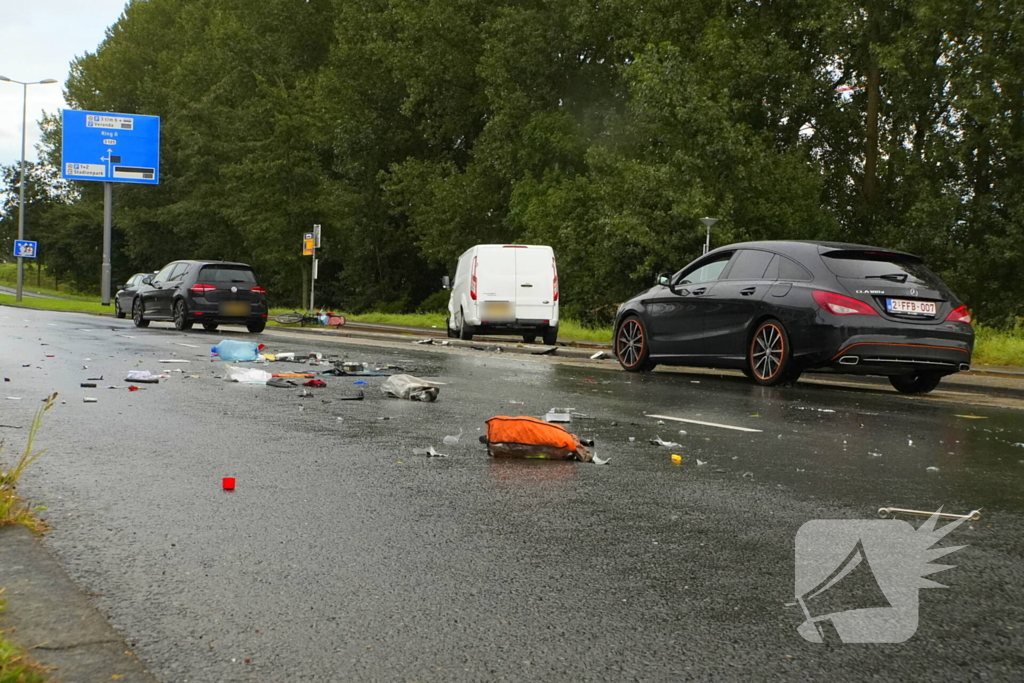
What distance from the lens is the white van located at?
2167cm

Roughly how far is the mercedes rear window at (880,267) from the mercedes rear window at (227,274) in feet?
54.1

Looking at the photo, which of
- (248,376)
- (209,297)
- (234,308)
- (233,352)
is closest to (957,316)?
(248,376)

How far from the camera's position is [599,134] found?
3816 cm

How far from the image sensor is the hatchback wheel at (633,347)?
14758 mm

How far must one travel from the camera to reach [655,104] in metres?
29.0

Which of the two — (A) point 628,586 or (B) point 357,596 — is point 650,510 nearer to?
(A) point 628,586

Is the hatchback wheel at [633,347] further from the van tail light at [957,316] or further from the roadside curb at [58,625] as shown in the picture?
the roadside curb at [58,625]

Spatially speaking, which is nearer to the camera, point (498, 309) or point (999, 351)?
point (999, 351)

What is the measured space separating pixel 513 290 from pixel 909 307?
35.7ft

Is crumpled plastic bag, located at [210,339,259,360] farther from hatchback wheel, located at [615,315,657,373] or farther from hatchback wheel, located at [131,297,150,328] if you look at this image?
hatchback wheel, located at [131,297,150,328]

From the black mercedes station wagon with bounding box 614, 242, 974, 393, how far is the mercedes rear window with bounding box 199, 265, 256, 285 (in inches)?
561

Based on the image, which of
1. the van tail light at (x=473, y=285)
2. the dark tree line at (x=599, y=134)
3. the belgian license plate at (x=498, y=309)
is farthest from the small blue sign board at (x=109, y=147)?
→ the belgian license plate at (x=498, y=309)

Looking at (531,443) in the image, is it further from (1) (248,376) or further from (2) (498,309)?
(2) (498,309)

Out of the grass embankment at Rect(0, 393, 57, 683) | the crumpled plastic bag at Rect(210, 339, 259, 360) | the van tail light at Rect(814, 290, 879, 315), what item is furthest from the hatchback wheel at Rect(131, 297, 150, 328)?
the grass embankment at Rect(0, 393, 57, 683)
